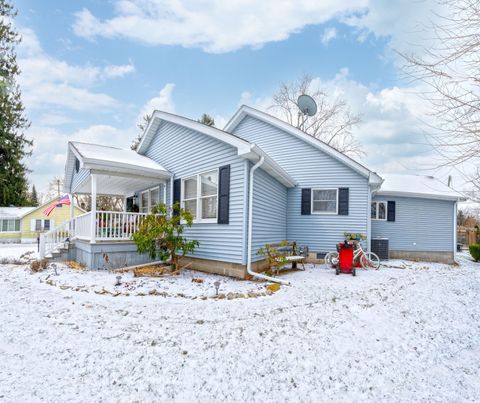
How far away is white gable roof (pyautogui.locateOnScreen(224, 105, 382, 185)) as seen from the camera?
383 inches

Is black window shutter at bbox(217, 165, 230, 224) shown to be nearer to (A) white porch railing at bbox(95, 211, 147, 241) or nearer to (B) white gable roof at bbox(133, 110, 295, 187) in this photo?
(B) white gable roof at bbox(133, 110, 295, 187)

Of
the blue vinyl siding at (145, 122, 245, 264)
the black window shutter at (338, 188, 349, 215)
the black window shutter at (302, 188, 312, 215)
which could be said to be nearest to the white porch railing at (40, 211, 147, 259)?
the blue vinyl siding at (145, 122, 245, 264)

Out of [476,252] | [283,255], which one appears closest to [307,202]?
[283,255]

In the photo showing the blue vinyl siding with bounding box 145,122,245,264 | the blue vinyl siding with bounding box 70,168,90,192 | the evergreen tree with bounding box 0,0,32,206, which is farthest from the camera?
the evergreen tree with bounding box 0,0,32,206

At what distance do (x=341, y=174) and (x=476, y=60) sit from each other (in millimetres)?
6757

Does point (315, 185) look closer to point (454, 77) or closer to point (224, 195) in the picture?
point (224, 195)

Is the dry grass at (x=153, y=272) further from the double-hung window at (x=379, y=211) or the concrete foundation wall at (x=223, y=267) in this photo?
the double-hung window at (x=379, y=211)

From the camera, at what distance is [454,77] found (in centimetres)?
366

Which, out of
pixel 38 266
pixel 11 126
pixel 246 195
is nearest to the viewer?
pixel 246 195

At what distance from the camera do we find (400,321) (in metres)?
4.59

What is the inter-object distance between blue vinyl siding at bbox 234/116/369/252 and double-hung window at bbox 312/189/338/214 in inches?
8.2

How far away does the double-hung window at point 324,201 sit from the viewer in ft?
33.9

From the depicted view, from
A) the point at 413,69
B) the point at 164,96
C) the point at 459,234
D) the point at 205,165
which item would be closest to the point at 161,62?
the point at 164,96

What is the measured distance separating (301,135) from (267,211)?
3645 millimetres
